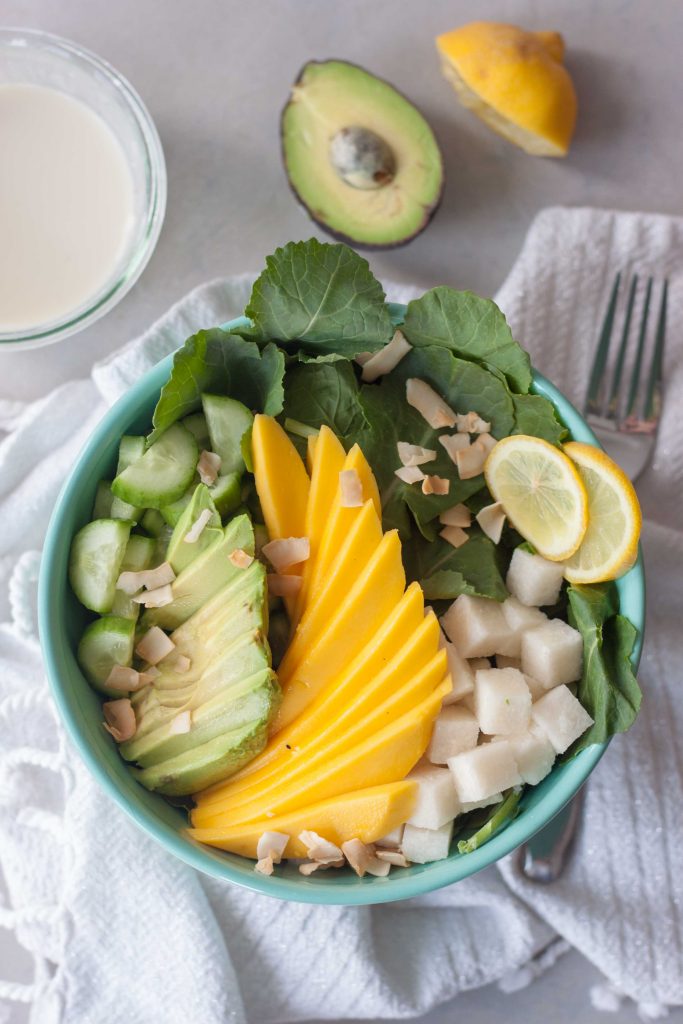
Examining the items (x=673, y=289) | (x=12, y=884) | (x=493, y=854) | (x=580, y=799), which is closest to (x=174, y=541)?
(x=493, y=854)

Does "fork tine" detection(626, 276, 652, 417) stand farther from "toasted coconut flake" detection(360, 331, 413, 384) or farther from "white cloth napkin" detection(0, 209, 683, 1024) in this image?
"toasted coconut flake" detection(360, 331, 413, 384)

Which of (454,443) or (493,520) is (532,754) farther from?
(454,443)

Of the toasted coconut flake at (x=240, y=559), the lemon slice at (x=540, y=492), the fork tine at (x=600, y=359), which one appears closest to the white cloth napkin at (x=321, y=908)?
the fork tine at (x=600, y=359)

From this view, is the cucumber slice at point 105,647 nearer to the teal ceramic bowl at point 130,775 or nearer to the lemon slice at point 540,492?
the teal ceramic bowl at point 130,775

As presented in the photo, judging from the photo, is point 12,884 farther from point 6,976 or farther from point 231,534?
point 231,534

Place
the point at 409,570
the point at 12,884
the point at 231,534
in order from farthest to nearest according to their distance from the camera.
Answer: the point at 12,884 → the point at 409,570 → the point at 231,534

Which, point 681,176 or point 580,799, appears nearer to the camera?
point 580,799

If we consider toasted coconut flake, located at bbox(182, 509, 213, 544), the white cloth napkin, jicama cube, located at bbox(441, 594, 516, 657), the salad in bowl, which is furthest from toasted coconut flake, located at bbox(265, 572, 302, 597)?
the white cloth napkin
